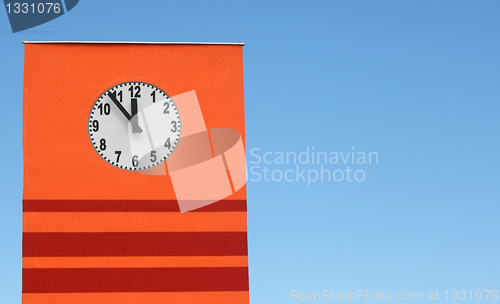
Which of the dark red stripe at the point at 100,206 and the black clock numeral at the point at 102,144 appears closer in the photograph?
the dark red stripe at the point at 100,206

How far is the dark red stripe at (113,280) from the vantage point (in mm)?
7250

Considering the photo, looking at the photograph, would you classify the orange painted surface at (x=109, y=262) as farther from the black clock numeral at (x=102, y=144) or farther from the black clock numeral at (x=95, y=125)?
the black clock numeral at (x=95, y=125)

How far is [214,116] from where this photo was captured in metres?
7.64

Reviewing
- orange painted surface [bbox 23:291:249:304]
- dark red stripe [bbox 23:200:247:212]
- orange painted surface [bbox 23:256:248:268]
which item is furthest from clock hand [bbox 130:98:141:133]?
orange painted surface [bbox 23:291:249:304]

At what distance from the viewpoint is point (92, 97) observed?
300 inches

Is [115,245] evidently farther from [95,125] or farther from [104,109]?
[104,109]

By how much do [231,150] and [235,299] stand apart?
1.94 metres

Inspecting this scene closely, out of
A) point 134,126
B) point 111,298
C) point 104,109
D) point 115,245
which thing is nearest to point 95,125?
point 104,109

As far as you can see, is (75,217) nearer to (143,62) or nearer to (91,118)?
(91,118)

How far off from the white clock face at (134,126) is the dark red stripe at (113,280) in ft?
4.49

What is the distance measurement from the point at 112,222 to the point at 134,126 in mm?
1295

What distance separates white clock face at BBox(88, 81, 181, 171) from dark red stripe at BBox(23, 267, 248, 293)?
137 cm

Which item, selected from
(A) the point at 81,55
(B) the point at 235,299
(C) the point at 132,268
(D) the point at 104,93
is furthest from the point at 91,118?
(B) the point at 235,299

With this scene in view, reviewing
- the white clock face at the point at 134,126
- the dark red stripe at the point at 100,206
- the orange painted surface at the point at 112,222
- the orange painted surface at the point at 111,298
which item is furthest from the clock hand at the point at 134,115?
the orange painted surface at the point at 111,298
